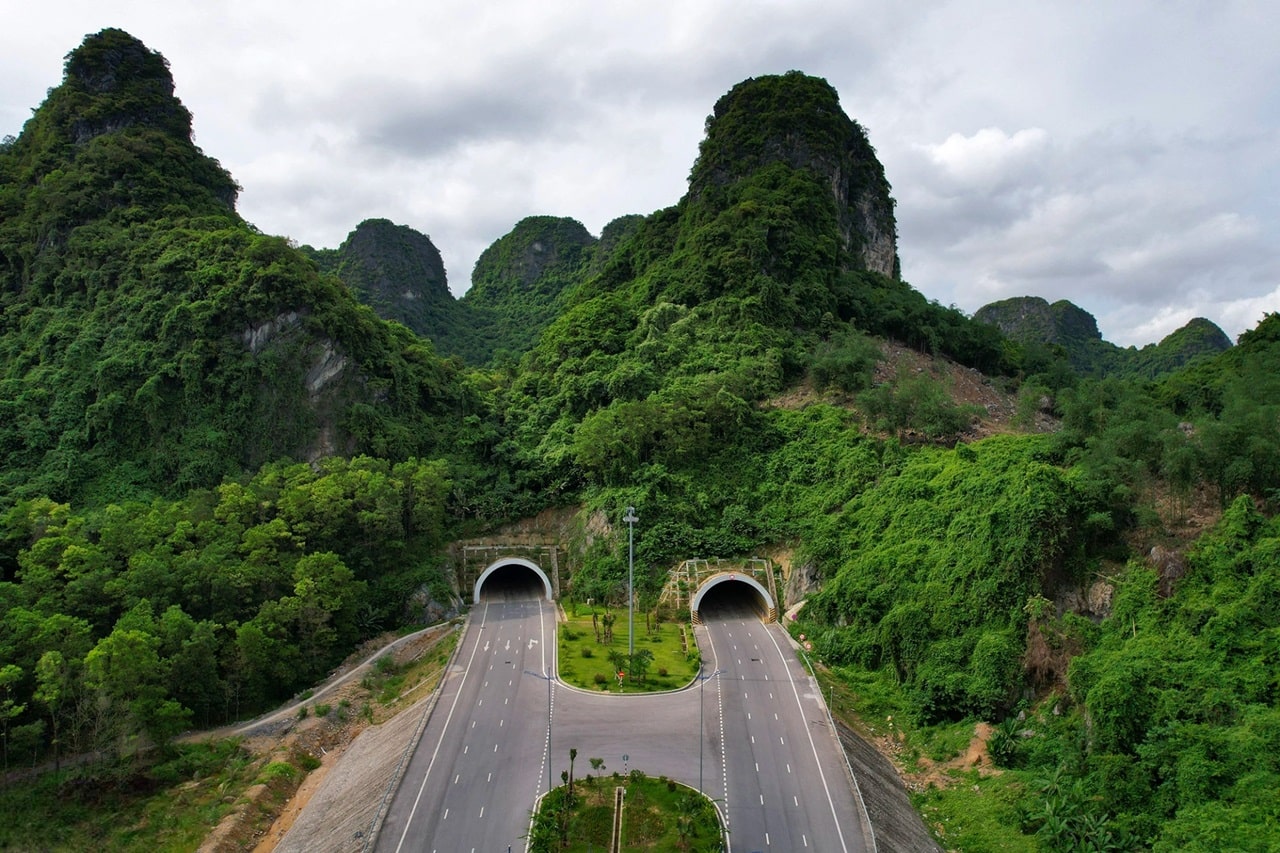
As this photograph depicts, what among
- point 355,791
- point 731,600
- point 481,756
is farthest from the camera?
point 731,600

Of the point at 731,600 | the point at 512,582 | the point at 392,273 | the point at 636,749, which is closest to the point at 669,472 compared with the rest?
the point at 731,600

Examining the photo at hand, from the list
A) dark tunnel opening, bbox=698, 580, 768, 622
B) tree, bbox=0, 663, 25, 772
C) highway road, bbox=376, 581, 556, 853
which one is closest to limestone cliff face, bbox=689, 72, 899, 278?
dark tunnel opening, bbox=698, 580, 768, 622

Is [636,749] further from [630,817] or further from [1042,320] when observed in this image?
[1042,320]

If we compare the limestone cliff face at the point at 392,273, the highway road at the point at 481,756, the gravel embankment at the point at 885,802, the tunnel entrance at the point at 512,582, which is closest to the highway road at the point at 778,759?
the gravel embankment at the point at 885,802

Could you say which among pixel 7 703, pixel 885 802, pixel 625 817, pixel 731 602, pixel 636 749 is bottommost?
pixel 885 802

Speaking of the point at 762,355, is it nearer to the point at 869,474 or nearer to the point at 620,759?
the point at 869,474

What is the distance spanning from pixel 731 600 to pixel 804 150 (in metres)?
62.9

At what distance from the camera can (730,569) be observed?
53406mm

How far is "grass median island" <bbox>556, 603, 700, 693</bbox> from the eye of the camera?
41500 mm

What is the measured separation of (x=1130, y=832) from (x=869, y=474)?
29004 millimetres

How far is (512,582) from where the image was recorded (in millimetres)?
63531

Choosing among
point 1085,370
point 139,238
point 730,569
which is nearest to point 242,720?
point 730,569

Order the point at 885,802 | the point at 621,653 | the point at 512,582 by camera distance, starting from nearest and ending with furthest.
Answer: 1. the point at 885,802
2. the point at 621,653
3. the point at 512,582

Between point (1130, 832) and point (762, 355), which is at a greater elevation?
point (762, 355)
